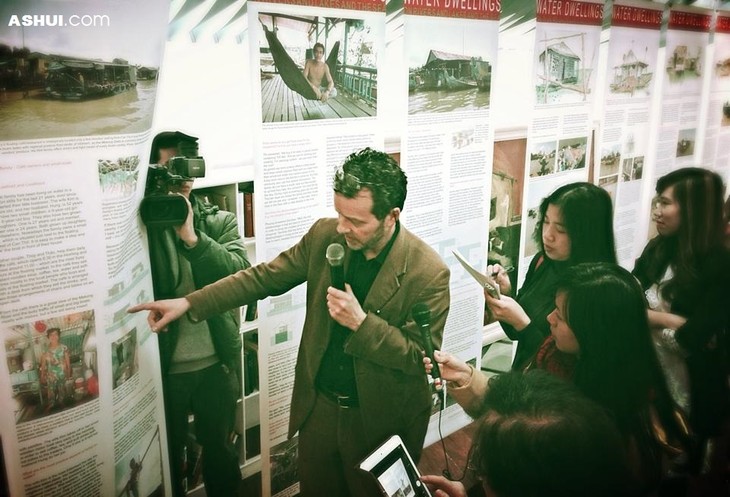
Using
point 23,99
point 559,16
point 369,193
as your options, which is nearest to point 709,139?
point 559,16

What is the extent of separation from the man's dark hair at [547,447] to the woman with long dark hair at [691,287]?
32.1 inches

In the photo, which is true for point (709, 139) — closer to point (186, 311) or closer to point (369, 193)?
point (369, 193)

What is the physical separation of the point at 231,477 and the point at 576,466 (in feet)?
3.55

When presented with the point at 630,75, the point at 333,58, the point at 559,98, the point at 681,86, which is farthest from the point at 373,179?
the point at 681,86

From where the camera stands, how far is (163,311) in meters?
1.65

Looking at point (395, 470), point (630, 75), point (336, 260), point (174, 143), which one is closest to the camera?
point (174, 143)

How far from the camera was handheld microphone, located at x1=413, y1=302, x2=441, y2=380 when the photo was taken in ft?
6.62

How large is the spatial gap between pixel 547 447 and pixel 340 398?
68 cm

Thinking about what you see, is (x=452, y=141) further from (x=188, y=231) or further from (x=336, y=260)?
(x=188, y=231)

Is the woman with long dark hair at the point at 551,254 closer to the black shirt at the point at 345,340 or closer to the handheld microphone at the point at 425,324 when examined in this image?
the handheld microphone at the point at 425,324

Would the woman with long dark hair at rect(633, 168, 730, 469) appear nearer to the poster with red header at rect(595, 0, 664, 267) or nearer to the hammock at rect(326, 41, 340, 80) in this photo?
the poster with red header at rect(595, 0, 664, 267)

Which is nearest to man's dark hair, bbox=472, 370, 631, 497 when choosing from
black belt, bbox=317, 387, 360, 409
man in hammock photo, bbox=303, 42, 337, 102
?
black belt, bbox=317, 387, 360, 409

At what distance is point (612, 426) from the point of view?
1922 mm

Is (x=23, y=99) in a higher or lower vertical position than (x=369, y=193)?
higher
